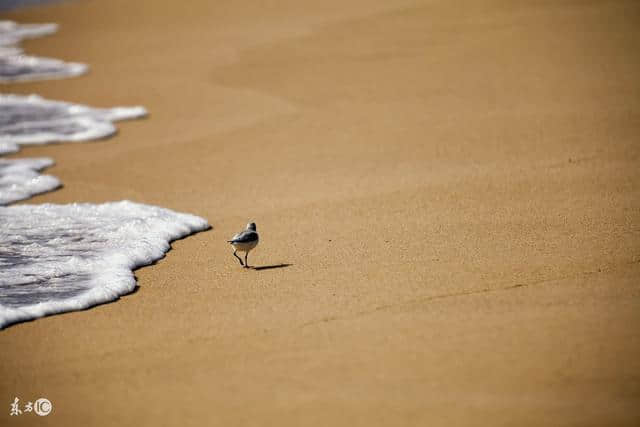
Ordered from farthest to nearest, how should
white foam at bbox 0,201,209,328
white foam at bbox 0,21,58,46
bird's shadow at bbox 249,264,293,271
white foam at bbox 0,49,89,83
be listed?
white foam at bbox 0,21,58,46, white foam at bbox 0,49,89,83, bird's shadow at bbox 249,264,293,271, white foam at bbox 0,201,209,328

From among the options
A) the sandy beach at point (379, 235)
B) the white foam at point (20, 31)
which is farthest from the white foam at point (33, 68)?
the white foam at point (20, 31)

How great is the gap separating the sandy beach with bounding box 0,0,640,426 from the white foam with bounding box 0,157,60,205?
Answer: 0.27m

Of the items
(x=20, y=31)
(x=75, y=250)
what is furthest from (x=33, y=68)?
(x=75, y=250)

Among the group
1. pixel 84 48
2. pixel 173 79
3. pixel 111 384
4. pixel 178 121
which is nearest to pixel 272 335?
pixel 111 384

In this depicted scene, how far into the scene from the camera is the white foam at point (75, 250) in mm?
6273

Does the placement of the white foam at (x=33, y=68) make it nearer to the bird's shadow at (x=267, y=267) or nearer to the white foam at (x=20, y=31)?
the white foam at (x=20, y=31)

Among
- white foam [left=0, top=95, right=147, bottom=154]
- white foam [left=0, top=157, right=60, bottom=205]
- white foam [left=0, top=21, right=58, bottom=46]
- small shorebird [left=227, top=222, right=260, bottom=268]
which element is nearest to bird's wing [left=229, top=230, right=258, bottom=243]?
small shorebird [left=227, top=222, right=260, bottom=268]

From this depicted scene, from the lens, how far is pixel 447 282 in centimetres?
604

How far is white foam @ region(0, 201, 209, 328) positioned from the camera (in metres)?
6.27

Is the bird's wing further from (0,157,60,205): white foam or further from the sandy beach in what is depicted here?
(0,157,60,205): white foam

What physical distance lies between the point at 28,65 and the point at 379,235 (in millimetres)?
14198

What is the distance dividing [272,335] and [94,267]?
7.35ft

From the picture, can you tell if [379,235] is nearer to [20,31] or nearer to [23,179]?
[23,179]

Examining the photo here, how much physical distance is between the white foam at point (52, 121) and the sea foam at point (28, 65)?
7.31 ft
